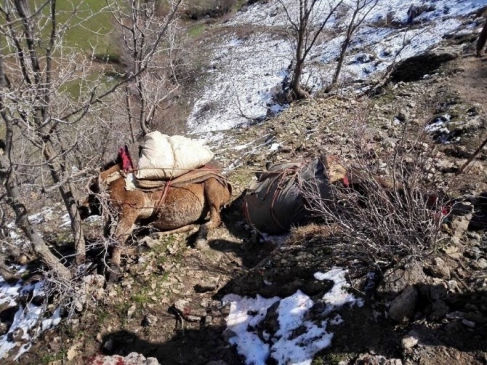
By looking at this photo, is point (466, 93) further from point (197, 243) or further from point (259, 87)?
point (259, 87)

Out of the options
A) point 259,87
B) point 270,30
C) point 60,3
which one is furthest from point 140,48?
point 270,30

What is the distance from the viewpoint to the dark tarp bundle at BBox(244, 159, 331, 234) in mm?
5000

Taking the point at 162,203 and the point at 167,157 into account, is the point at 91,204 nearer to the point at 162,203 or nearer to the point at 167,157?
the point at 162,203

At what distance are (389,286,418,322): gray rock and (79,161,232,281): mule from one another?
289cm

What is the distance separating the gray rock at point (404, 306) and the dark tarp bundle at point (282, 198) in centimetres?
165

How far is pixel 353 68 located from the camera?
18.6 metres

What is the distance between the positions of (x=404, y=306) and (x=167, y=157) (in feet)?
11.8

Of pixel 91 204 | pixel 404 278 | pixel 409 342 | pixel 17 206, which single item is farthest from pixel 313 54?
pixel 409 342

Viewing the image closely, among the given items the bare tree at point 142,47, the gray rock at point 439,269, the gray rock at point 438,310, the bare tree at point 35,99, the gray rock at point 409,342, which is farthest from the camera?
the bare tree at point 142,47

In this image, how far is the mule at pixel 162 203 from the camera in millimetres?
5211

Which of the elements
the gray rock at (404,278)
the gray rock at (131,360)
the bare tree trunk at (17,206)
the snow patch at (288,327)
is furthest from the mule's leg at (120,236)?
the gray rock at (404,278)

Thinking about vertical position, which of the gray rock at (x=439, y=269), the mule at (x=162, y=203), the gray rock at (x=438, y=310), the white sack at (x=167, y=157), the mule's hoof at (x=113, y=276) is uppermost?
the white sack at (x=167, y=157)

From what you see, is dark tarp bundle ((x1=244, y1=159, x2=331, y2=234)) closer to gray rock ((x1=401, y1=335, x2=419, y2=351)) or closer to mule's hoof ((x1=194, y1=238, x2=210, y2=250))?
mule's hoof ((x1=194, y1=238, x2=210, y2=250))

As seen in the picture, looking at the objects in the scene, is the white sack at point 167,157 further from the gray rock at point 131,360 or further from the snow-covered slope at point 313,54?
the snow-covered slope at point 313,54
